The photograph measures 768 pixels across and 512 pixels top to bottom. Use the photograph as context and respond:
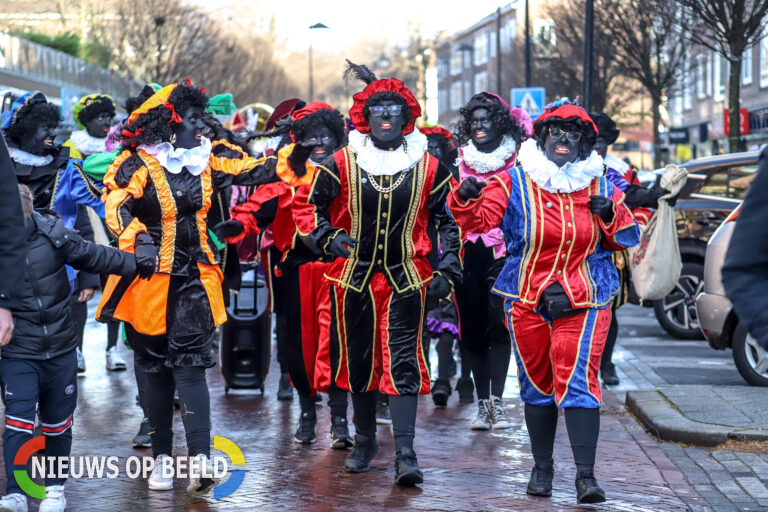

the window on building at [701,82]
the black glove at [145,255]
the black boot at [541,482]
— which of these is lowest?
the black boot at [541,482]

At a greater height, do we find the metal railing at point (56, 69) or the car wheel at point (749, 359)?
the metal railing at point (56, 69)

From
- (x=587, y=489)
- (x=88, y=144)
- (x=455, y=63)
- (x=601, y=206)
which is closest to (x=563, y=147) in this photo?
(x=601, y=206)

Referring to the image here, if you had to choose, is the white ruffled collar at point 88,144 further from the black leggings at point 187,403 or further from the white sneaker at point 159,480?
the white sneaker at point 159,480

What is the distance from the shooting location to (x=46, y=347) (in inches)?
219

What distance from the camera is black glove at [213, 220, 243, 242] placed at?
6.41 meters

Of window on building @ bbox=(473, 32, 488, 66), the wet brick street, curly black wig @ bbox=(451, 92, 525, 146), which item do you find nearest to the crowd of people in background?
the wet brick street

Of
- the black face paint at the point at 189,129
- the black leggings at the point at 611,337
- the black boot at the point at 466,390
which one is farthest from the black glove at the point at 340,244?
the black leggings at the point at 611,337

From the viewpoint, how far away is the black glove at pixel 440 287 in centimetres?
630

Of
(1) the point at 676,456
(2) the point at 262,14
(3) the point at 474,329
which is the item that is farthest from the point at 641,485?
(2) the point at 262,14

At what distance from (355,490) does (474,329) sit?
2249 millimetres

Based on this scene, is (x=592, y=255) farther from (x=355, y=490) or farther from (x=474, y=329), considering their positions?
(x=474, y=329)

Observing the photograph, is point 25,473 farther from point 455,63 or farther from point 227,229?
point 455,63

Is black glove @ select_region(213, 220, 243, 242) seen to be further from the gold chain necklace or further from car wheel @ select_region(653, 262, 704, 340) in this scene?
car wheel @ select_region(653, 262, 704, 340)

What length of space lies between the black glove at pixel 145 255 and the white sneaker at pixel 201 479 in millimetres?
895
